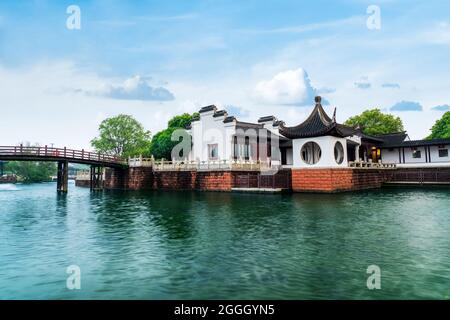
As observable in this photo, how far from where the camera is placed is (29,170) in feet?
244

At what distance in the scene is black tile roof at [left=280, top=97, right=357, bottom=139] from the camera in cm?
2575

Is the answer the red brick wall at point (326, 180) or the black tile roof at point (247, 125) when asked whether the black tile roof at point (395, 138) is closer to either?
the red brick wall at point (326, 180)

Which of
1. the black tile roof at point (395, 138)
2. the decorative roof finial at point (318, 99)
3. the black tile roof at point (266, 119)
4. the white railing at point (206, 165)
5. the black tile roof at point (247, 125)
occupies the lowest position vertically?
the white railing at point (206, 165)

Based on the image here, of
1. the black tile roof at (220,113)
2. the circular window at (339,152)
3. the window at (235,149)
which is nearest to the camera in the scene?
the circular window at (339,152)

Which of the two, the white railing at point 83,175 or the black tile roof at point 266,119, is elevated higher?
the black tile roof at point 266,119

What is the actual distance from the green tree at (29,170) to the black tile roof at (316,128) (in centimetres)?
6784

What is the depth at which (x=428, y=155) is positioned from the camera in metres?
35.8

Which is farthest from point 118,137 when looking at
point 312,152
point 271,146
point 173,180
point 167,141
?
point 312,152

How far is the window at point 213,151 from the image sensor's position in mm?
35594

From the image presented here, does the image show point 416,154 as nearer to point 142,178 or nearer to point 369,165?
point 369,165

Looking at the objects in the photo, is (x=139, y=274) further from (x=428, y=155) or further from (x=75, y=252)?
(x=428, y=155)

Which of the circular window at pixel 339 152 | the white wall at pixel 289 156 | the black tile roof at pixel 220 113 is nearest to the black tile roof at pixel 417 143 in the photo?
the white wall at pixel 289 156

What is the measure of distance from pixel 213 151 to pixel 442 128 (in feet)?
120

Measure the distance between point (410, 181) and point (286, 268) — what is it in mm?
31658
